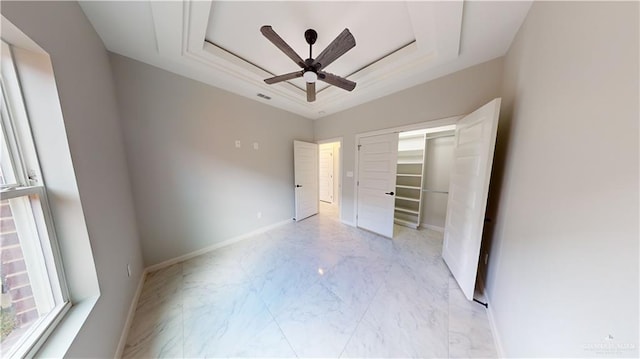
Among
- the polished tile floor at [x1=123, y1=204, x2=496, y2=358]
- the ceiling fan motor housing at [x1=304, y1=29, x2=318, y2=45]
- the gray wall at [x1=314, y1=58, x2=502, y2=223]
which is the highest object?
the ceiling fan motor housing at [x1=304, y1=29, x2=318, y2=45]

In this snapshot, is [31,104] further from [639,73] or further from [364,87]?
[364,87]

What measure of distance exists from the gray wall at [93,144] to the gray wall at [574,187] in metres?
2.30

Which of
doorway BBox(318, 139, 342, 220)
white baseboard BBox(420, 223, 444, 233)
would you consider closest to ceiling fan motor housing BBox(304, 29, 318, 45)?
doorway BBox(318, 139, 342, 220)

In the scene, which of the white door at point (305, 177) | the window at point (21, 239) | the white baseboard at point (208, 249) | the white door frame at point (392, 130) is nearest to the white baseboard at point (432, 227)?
the white door frame at point (392, 130)

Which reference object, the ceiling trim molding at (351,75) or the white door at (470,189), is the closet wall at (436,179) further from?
the ceiling trim molding at (351,75)

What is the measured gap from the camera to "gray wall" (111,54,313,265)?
194 cm

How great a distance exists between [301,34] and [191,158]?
2.06 meters

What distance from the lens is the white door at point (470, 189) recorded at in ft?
4.89

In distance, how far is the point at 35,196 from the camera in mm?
899

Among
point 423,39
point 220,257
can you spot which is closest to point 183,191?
point 220,257

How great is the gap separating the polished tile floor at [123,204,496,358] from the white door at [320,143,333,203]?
2.93m

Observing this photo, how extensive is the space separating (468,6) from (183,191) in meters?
3.47

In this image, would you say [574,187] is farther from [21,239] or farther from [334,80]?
[21,239]

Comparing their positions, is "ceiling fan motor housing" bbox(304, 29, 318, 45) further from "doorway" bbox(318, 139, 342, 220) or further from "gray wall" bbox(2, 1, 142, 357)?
"doorway" bbox(318, 139, 342, 220)
